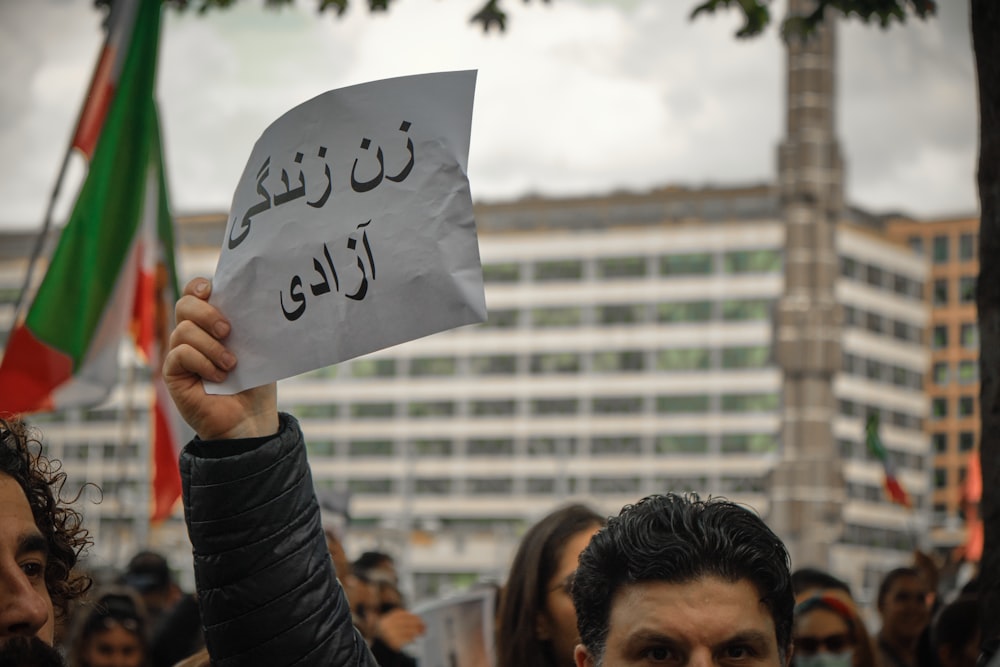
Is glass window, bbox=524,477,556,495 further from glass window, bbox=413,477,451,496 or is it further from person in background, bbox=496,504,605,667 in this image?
person in background, bbox=496,504,605,667

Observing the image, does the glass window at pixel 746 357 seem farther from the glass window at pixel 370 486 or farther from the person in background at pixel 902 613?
the person in background at pixel 902 613

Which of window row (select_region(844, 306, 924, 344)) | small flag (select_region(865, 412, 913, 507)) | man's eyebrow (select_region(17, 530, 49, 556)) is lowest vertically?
small flag (select_region(865, 412, 913, 507))

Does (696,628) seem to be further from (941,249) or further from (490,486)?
(941,249)

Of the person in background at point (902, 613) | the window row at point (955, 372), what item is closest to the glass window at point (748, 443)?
the window row at point (955, 372)

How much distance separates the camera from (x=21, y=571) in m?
2.66

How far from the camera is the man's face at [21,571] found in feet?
8.42

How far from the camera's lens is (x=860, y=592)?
83625 millimetres

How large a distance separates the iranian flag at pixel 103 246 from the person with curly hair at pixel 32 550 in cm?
333

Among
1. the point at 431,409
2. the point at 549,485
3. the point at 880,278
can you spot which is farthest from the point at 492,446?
the point at 880,278

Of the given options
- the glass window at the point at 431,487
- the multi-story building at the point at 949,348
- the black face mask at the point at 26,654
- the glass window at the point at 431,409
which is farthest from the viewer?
the multi-story building at the point at 949,348

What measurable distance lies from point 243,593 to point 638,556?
65 cm

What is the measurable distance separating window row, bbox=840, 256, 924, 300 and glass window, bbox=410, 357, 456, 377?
21372mm

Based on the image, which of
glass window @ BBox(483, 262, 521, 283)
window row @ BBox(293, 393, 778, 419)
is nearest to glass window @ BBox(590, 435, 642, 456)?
window row @ BBox(293, 393, 778, 419)

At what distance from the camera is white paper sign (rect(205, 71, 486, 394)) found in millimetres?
2334
